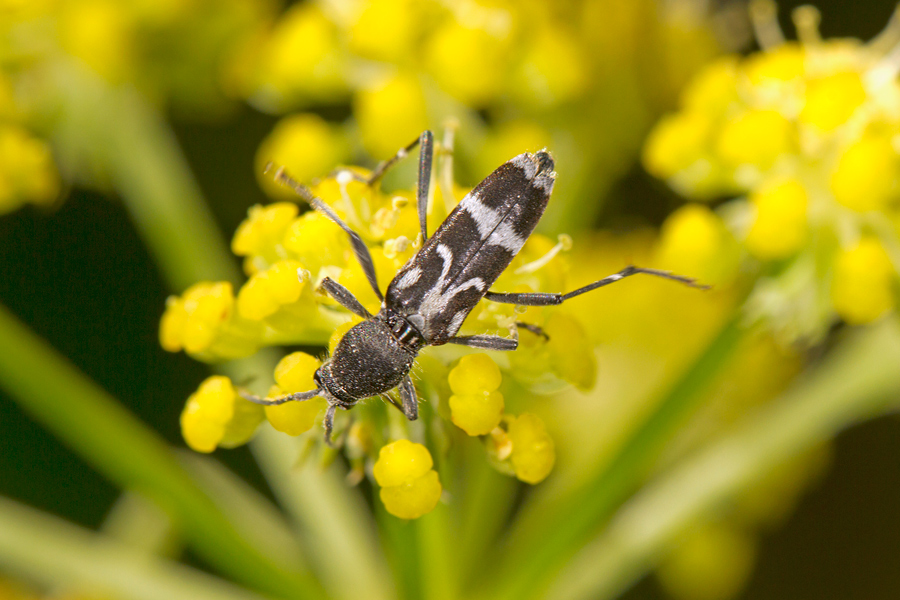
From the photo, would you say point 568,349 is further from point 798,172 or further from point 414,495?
point 798,172

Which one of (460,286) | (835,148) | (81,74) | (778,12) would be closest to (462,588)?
(460,286)

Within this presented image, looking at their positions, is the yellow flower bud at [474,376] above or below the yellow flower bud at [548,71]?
below

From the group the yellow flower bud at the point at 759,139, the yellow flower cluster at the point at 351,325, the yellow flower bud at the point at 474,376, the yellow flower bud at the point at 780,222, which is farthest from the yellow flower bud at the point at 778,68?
the yellow flower bud at the point at 474,376

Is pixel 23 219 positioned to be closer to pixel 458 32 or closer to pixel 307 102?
pixel 307 102

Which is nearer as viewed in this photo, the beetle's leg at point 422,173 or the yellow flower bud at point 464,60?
the beetle's leg at point 422,173

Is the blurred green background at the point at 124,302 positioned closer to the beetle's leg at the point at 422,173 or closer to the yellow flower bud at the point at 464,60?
the yellow flower bud at the point at 464,60

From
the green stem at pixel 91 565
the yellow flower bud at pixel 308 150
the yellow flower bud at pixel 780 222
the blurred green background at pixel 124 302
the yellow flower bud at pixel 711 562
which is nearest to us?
the yellow flower bud at pixel 780 222
